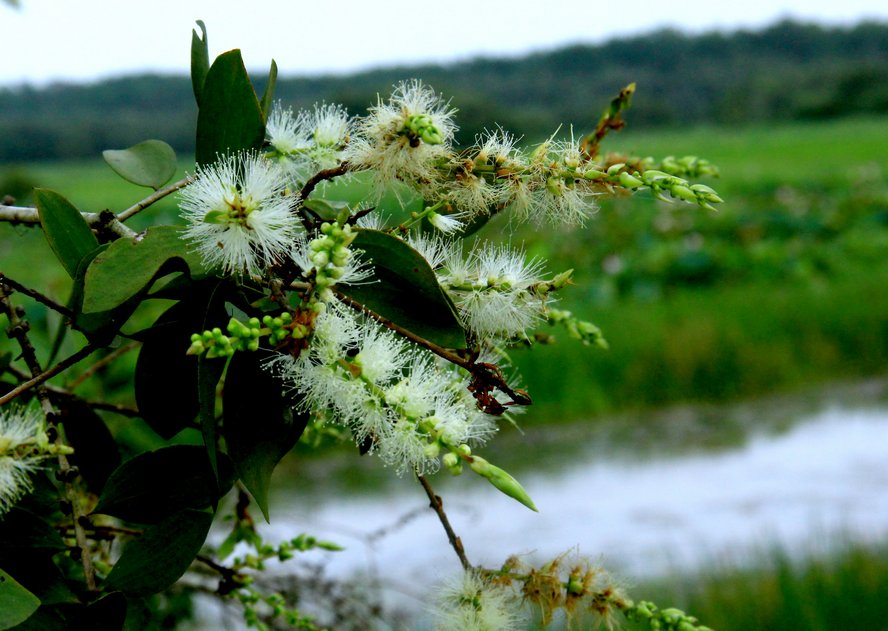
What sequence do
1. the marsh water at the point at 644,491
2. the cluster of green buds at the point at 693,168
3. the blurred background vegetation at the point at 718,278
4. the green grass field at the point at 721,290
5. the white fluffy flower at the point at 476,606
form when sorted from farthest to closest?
the green grass field at the point at 721,290, the marsh water at the point at 644,491, the blurred background vegetation at the point at 718,278, the cluster of green buds at the point at 693,168, the white fluffy flower at the point at 476,606

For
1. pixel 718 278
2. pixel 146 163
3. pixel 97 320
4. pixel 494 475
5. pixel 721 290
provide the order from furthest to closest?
pixel 718 278 < pixel 721 290 < pixel 146 163 < pixel 97 320 < pixel 494 475

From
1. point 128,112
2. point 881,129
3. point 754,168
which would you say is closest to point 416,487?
point 754,168

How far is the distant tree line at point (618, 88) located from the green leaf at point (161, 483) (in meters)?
15.2

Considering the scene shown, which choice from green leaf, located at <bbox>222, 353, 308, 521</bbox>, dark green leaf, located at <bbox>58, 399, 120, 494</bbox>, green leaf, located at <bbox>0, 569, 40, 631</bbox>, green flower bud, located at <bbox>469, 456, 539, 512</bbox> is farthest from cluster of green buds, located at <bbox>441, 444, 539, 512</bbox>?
dark green leaf, located at <bbox>58, 399, 120, 494</bbox>

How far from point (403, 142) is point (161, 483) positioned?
0.25 meters

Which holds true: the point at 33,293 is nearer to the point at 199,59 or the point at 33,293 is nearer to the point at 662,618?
the point at 199,59

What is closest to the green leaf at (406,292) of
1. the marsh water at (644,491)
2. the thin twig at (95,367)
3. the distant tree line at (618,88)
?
the thin twig at (95,367)

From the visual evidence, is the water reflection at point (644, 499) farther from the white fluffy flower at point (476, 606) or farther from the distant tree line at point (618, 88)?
the distant tree line at point (618, 88)

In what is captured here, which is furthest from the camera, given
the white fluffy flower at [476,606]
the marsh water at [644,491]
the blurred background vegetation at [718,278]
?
the marsh water at [644,491]

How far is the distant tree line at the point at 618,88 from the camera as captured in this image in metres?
17.2

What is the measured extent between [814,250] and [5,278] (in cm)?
631

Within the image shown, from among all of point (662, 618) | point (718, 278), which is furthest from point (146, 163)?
point (718, 278)

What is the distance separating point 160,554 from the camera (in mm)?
508

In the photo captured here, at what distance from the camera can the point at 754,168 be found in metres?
11.6
